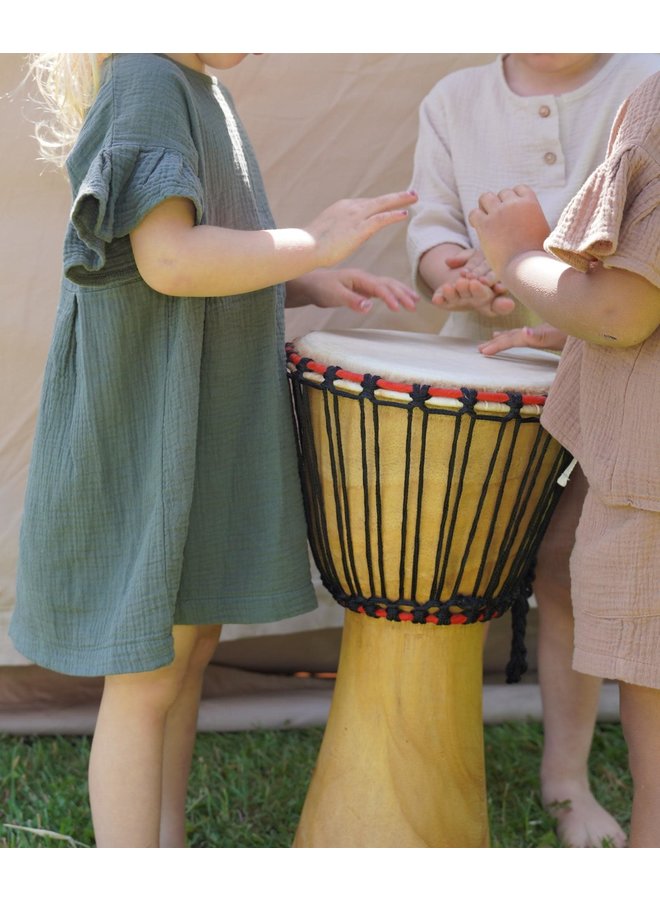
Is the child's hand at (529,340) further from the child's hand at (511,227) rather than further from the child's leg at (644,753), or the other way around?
the child's leg at (644,753)

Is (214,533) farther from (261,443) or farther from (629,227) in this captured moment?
(629,227)

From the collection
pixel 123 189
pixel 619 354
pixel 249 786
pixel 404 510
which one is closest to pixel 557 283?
pixel 619 354

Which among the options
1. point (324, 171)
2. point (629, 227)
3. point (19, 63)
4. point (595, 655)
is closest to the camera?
point (629, 227)

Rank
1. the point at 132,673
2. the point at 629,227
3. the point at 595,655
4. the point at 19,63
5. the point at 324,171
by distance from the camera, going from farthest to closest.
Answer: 1. the point at 324,171
2. the point at 19,63
3. the point at 132,673
4. the point at 595,655
5. the point at 629,227

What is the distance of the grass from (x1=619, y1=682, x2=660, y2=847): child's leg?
413mm

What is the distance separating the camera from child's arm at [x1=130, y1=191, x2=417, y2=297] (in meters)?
1.31

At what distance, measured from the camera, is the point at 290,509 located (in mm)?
1514

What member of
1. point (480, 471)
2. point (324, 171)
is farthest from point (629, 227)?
point (324, 171)

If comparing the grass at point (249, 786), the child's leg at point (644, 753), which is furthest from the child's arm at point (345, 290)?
the grass at point (249, 786)

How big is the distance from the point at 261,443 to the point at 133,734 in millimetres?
414

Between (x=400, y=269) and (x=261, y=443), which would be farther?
(x=400, y=269)

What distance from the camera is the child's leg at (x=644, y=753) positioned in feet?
4.39

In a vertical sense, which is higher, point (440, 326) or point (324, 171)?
point (324, 171)

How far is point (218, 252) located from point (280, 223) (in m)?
0.82
